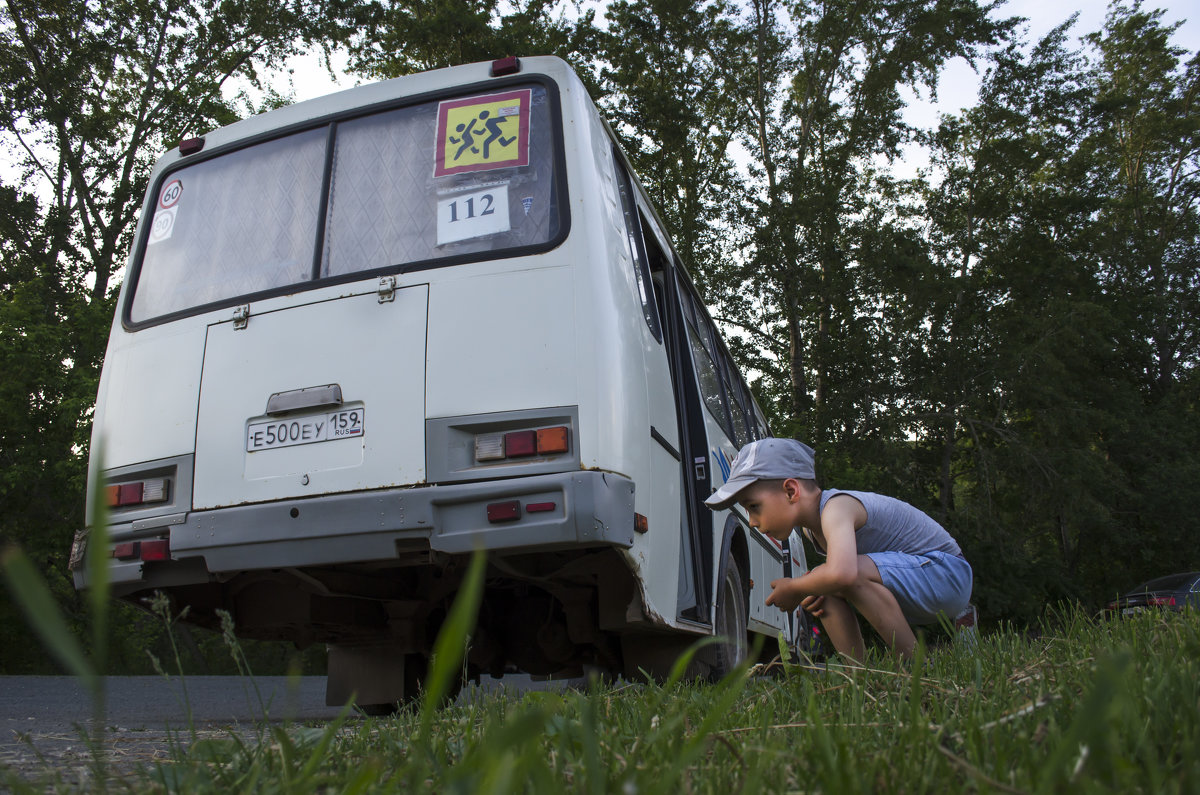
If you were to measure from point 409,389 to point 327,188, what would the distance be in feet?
4.18

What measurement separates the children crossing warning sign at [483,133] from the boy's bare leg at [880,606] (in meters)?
2.37

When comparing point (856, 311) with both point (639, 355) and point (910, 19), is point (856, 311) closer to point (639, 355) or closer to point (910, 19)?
point (910, 19)

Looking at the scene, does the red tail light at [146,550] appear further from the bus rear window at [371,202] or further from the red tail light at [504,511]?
the red tail light at [504,511]

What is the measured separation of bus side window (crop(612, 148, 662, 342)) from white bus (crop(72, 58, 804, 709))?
0.02 m

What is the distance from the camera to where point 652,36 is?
73.9 ft

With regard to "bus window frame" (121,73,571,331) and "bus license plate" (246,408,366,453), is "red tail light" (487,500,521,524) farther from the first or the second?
"bus window frame" (121,73,571,331)

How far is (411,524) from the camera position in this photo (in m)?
3.67

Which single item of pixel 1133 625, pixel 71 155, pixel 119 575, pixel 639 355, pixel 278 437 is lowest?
pixel 1133 625

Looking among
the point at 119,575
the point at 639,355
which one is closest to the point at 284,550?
the point at 119,575

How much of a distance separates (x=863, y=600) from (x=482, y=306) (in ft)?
6.34

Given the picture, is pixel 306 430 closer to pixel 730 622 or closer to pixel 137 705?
pixel 730 622

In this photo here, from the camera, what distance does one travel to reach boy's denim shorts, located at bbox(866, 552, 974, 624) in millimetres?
3525

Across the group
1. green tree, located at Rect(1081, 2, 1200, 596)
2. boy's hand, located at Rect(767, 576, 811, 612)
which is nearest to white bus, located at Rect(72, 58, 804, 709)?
boy's hand, located at Rect(767, 576, 811, 612)

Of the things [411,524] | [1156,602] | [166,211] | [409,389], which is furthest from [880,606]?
[166,211]
